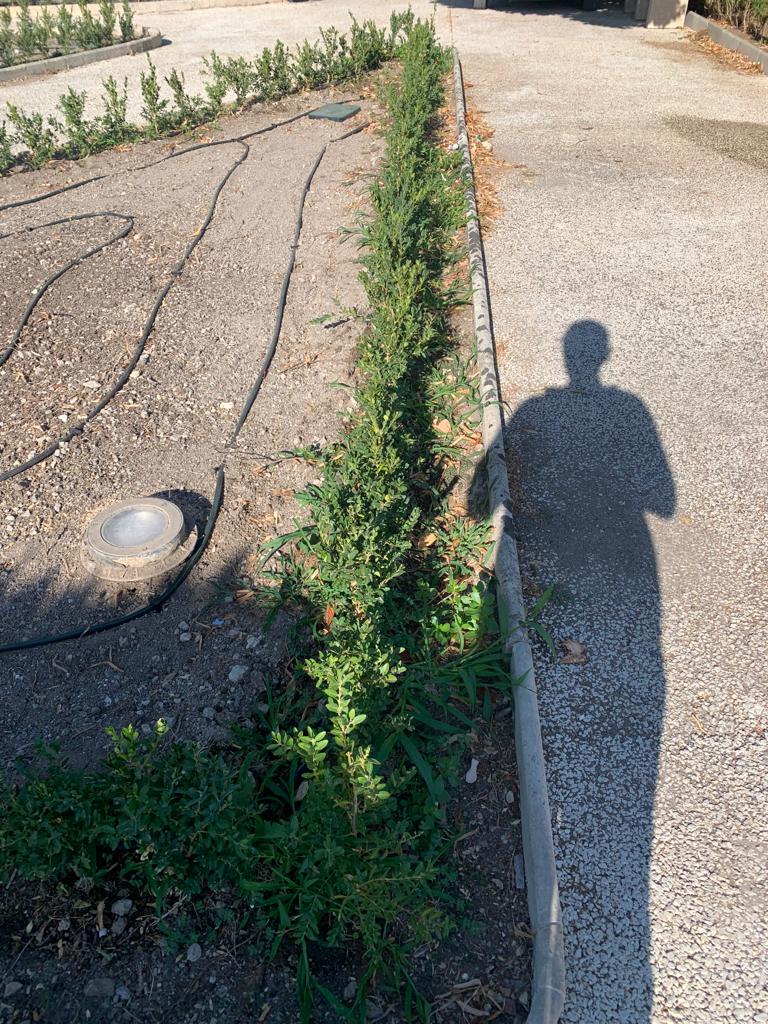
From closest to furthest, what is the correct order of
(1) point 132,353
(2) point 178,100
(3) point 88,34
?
(1) point 132,353 → (2) point 178,100 → (3) point 88,34

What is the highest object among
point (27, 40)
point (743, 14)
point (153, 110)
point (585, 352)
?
point (27, 40)

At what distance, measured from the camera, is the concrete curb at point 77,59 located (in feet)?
41.8

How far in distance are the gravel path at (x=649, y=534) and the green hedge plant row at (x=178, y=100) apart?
4.17 meters

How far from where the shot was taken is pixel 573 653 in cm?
333

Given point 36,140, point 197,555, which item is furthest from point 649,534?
point 36,140

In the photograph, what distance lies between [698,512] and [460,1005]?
2658 millimetres

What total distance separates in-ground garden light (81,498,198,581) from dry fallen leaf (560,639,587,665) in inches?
76.2

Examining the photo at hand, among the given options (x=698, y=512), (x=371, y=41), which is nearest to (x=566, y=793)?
(x=698, y=512)

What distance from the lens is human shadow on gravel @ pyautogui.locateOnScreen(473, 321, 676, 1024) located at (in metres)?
2.48

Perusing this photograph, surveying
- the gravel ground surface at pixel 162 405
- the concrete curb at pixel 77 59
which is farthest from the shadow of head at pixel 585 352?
the concrete curb at pixel 77 59

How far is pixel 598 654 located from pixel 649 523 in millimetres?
940

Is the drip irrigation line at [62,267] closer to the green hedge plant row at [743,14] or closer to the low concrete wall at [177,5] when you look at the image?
the green hedge plant row at [743,14]

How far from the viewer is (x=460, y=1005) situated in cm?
237

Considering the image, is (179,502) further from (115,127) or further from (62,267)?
(115,127)
